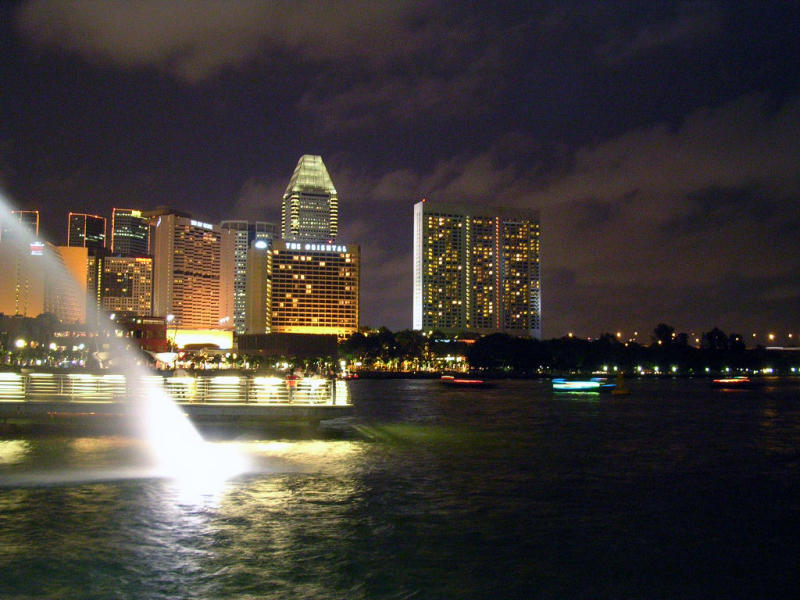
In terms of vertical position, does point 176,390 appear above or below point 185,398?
above

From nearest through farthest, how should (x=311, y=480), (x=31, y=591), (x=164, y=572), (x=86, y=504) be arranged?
(x=31, y=591)
(x=164, y=572)
(x=86, y=504)
(x=311, y=480)

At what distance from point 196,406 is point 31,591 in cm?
2288

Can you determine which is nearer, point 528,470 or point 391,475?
point 391,475

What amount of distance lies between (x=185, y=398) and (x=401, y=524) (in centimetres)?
2103

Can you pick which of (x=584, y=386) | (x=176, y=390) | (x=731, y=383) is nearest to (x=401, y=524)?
(x=176, y=390)

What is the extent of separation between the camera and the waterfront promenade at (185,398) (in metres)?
34.3

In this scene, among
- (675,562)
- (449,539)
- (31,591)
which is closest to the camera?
(31,591)

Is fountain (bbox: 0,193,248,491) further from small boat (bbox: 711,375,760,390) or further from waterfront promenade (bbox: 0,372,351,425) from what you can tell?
small boat (bbox: 711,375,760,390)

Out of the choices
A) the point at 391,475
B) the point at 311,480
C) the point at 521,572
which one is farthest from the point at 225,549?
the point at 391,475

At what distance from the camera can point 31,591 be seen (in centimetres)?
1192

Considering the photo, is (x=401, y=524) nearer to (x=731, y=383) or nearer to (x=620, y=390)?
(x=620, y=390)

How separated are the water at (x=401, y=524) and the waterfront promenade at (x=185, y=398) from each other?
76.3 inches

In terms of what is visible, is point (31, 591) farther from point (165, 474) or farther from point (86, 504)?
point (165, 474)

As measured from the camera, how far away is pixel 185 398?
35.8 m
